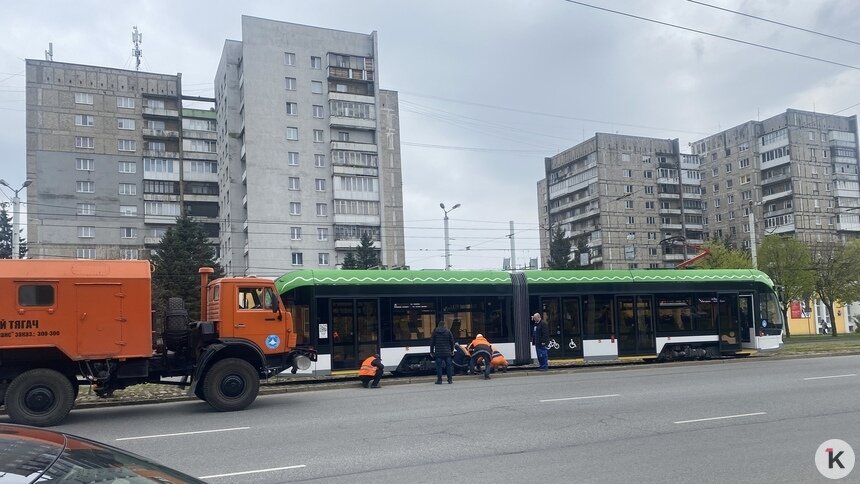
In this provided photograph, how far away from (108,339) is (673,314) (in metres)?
18.4

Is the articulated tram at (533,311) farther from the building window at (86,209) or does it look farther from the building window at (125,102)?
the building window at (125,102)

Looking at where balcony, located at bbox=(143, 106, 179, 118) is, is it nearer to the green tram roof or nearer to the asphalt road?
the green tram roof

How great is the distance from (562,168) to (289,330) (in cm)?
8476

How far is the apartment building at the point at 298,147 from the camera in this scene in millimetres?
61938

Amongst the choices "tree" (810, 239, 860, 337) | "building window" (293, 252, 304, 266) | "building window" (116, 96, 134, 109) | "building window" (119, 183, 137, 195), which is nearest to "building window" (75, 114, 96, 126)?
"building window" (116, 96, 134, 109)

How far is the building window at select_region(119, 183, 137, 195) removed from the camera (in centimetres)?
6806

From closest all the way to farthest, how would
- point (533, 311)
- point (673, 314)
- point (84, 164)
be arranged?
point (533, 311) < point (673, 314) < point (84, 164)

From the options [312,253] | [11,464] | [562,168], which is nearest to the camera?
[11,464]

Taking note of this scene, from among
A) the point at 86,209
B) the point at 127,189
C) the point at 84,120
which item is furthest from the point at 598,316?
the point at 84,120

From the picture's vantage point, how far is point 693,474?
7.32m

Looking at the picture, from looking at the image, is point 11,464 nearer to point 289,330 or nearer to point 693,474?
point 693,474

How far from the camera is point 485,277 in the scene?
21.6 metres

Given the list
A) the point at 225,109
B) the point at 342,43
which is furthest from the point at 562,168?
the point at 225,109

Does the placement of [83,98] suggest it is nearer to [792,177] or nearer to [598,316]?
[598,316]
